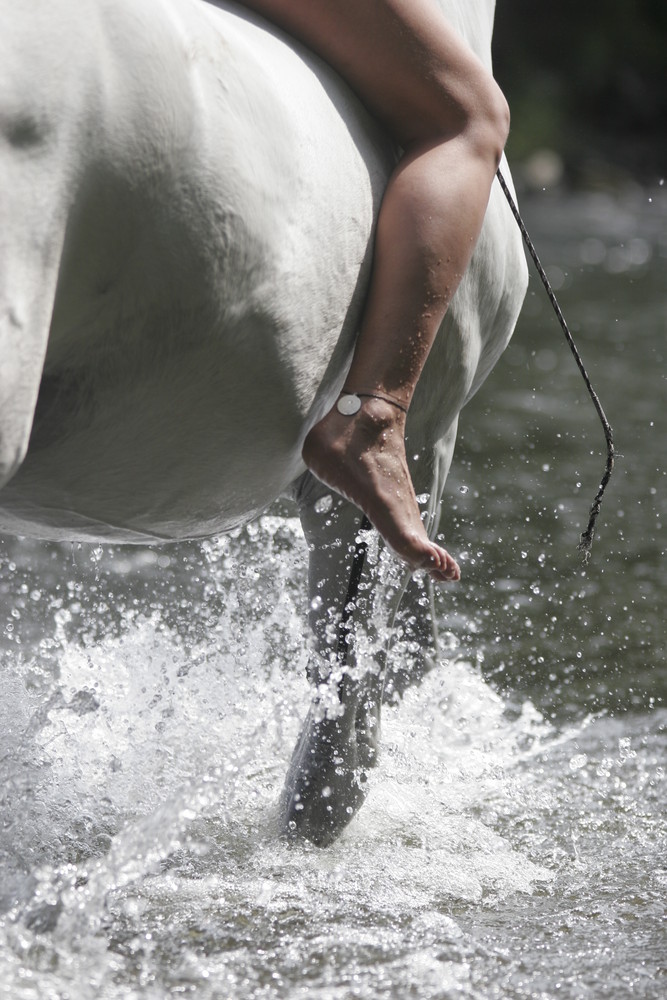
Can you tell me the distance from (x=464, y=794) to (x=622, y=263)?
9482mm

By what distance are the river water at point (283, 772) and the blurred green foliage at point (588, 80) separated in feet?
55.4

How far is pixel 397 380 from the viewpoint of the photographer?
5.11 ft

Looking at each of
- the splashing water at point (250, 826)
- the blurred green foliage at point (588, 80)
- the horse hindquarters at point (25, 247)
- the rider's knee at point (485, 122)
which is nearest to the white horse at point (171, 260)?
the horse hindquarters at point (25, 247)

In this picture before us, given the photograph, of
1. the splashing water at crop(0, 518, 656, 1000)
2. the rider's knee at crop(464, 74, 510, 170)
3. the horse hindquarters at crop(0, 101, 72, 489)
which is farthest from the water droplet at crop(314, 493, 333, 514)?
the horse hindquarters at crop(0, 101, 72, 489)

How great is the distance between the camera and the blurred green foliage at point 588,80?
2094cm

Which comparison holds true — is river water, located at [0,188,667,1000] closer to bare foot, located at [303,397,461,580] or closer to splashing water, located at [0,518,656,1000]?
splashing water, located at [0,518,656,1000]

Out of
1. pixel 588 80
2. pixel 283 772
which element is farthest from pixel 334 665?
pixel 588 80

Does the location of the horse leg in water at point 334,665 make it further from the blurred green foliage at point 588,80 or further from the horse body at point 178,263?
the blurred green foliage at point 588,80

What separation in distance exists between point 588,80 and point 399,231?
23.9 m

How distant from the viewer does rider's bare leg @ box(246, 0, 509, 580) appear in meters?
1.52

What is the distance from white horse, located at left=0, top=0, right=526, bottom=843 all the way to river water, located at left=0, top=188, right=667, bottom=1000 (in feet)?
1.48

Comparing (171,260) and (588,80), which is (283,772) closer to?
(171,260)

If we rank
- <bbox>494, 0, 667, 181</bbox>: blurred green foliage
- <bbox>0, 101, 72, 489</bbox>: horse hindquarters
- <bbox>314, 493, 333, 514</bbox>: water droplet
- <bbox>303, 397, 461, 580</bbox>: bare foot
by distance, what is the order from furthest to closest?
<bbox>494, 0, 667, 181</bbox>: blurred green foliage, <bbox>314, 493, 333, 514</bbox>: water droplet, <bbox>303, 397, 461, 580</bbox>: bare foot, <bbox>0, 101, 72, 489</bbox>: horse hindquarters

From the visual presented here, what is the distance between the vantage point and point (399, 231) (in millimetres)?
1530
